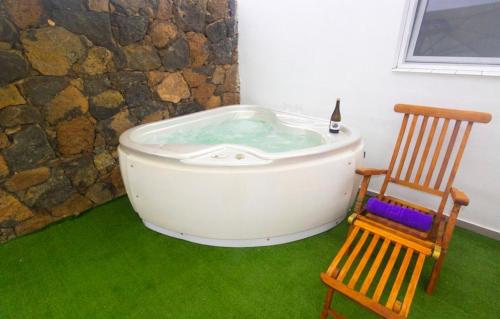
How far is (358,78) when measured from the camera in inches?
75.6

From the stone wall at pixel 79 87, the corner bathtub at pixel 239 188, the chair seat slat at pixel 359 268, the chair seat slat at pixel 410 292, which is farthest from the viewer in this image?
the stone wall at pixel 79 87

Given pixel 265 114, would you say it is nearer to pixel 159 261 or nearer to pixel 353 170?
pixel 353 170

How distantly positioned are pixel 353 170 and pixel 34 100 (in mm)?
1927

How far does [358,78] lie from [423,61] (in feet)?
1.33

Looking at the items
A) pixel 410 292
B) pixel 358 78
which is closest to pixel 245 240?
pixel 410 292

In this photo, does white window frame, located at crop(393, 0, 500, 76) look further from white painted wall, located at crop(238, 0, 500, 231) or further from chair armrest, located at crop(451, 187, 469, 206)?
chair armrest, located at crop(451, 187, 469, 206)

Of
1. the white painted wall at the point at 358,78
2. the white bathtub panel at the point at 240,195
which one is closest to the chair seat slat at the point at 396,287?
the white bathtub panel at the point at 240,195

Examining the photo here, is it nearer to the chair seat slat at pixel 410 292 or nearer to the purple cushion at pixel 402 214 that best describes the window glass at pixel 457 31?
the purple cushion at pixel 402 214

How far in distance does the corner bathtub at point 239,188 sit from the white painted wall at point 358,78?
48 centimetres

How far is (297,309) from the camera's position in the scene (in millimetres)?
1169

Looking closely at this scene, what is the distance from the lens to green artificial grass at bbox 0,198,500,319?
3.83 feet

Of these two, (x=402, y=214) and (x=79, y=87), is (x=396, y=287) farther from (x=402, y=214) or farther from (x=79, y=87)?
(x=79, y=87)

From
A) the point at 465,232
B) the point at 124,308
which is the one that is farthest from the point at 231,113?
the point at 465,232

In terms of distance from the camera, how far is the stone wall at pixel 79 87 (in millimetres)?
1444
